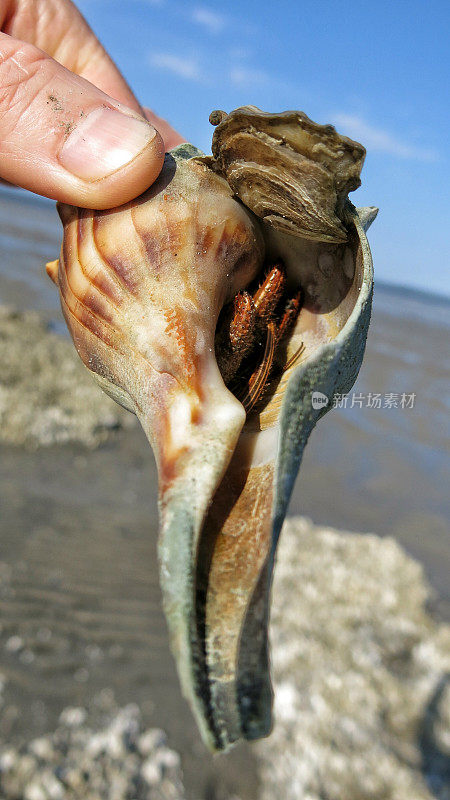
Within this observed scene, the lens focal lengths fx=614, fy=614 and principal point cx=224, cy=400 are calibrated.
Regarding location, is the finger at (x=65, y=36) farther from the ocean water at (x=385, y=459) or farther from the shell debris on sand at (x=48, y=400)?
the shell debris on sand at (x=48, y=400)

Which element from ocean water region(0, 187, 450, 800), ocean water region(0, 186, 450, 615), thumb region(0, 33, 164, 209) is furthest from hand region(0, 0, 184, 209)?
ocean water region(0, 187, 450, 800)

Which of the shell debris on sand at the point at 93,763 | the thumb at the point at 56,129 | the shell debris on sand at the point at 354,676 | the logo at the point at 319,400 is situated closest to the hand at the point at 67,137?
the thumb at the point at 56,129

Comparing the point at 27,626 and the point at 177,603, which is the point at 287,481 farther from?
the point at 27,626

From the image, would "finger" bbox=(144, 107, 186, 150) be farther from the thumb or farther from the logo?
the logo

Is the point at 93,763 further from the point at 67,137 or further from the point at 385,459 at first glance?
the point at 385,459

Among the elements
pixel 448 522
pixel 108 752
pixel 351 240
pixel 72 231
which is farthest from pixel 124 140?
pixel 448 522

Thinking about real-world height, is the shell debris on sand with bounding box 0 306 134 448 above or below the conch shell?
below
